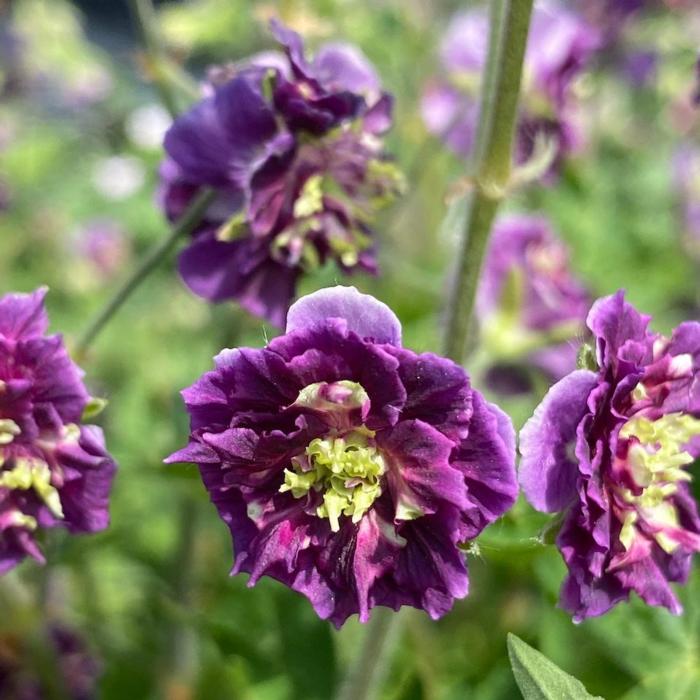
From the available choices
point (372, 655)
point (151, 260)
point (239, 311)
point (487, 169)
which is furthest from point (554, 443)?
point (239, 311)

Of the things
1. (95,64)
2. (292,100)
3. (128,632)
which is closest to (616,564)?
(292,100)

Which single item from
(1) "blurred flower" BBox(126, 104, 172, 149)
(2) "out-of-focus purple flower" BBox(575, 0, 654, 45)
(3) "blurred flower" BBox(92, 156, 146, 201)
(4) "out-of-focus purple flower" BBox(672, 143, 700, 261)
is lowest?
(3) "blurred flower" BBox(92, 156, 146, 201)

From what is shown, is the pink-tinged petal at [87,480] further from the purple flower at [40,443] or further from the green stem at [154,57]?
the green stem at [154,57]

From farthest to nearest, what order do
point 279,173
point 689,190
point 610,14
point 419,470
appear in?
point 689,190, point 610,14, point 279,173, point 419,470

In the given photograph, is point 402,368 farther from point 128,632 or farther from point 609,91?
point 609,91

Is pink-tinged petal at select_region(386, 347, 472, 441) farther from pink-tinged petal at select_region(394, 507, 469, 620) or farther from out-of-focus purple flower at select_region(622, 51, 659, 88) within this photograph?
out-of-focus purple flower at select_region(622, 51, 659, 88)

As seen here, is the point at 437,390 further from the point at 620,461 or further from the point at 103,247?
the point at 103,247

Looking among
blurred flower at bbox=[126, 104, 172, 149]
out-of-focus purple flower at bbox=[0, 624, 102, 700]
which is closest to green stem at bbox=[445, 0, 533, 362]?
out-of-focus purple flower at bbox=[0, 624, 102, 700]

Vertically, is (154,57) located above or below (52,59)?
above
